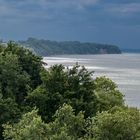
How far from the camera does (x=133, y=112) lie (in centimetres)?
5969

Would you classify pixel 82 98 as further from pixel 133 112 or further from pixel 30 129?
pixel 30 129

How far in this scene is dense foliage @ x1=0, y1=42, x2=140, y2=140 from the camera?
52156 mm

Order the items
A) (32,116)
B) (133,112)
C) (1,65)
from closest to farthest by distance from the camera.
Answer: (32,116)
(133,112)
(1,65)

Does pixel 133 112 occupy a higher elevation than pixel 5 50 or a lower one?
lower

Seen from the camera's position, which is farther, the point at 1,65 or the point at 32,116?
the point at 1,65

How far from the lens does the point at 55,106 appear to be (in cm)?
6725

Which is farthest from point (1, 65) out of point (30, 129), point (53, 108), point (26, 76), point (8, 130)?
point (30, 129)

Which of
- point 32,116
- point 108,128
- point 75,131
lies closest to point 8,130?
point 32,116

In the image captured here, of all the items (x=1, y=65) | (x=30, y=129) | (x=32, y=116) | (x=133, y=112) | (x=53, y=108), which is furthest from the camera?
(x=1, y=65)

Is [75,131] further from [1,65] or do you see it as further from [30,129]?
[1,65]

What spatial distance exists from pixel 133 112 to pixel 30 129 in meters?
14.3

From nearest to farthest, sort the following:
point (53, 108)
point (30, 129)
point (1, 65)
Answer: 1. point (30, 129)
2. point (53, 108)
3. point (1, 65)

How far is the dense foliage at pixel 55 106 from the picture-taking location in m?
52.2

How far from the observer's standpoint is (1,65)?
73688mm
